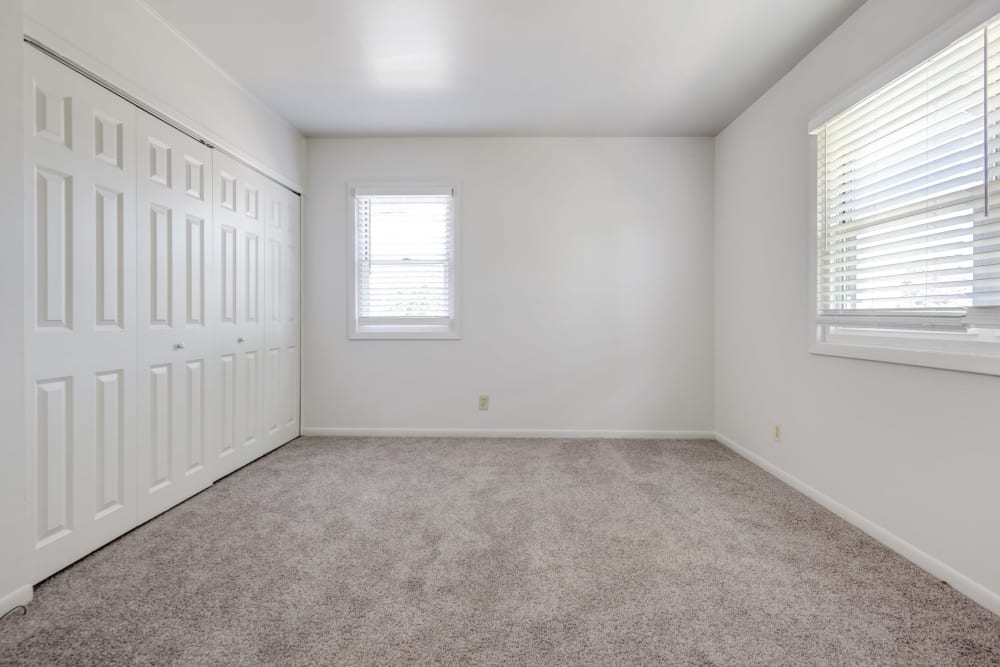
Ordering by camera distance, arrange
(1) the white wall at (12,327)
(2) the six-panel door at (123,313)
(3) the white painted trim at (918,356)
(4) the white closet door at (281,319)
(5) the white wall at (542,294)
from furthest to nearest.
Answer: (5) the white wall at (542,294)
(4) the white closet door at (281,319)
(2) the six-panel door at (123,313)
(3) the white painted trim at (918,356)
(1) the white wall at (12,327)

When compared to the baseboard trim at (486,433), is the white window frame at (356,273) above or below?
above

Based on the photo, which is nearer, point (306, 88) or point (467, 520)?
point (467, 520)

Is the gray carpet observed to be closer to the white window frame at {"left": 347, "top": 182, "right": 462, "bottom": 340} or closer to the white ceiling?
the white window frame at {"left": 347, "top": 182, "right": 462, "bottom": 340}

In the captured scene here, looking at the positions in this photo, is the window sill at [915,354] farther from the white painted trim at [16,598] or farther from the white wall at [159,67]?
the white wall at [159,67]

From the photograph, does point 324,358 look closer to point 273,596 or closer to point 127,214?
point 127,214

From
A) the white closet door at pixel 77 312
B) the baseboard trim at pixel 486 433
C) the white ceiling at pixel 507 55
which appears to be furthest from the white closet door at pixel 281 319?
the white closet door at pixel 77 312

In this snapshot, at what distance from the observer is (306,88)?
3.21m

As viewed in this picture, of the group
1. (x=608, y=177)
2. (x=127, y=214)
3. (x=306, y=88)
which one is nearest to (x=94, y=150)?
(x=127, y=214)

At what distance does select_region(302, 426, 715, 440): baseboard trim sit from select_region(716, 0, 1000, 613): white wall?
2.30ft

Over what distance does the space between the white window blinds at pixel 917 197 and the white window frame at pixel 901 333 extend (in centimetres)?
4

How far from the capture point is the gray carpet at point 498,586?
1472mm

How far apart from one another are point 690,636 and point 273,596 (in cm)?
148

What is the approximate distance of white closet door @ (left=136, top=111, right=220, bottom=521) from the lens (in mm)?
2338

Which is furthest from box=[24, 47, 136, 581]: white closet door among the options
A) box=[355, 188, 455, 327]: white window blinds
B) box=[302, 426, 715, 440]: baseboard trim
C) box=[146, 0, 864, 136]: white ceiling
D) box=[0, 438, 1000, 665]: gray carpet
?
box=[355, 188, 455, 327]: white window blinds
